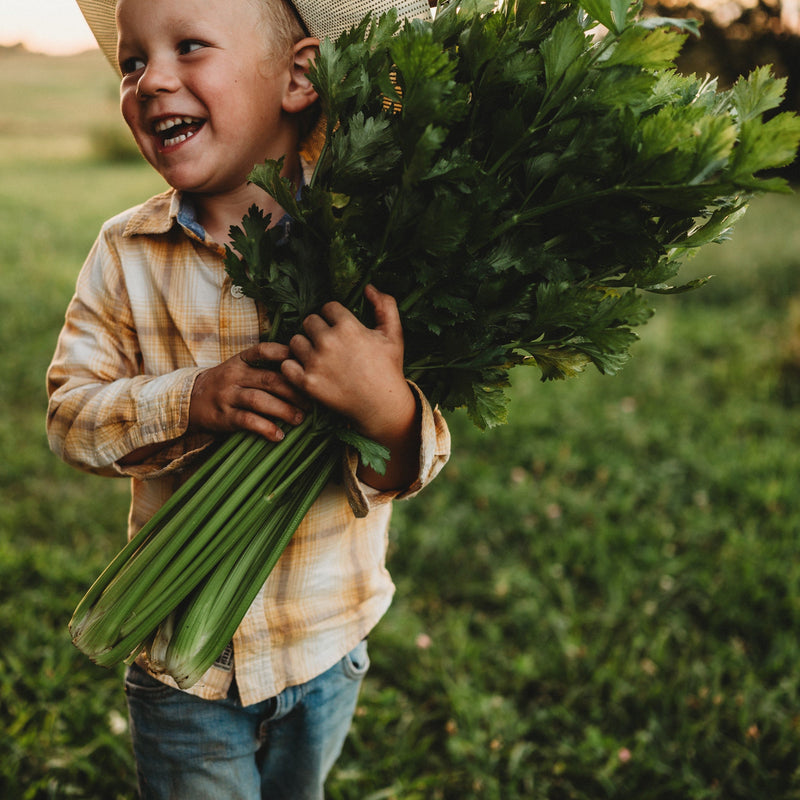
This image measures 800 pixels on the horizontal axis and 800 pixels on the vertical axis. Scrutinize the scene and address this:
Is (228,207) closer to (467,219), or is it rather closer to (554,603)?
(467,219)

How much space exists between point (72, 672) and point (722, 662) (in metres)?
2.49

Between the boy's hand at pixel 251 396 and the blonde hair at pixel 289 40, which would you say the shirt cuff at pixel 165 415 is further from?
the blonde hair at pixel 289 40

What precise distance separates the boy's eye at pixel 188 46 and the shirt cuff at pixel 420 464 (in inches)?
29.7

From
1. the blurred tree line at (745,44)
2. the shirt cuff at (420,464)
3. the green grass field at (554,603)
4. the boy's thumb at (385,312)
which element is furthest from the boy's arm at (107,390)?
the blurred tree line at (745,44)

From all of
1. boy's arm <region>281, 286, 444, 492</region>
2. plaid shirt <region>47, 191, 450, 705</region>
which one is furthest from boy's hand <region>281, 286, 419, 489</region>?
plaid shirt <region>47, 191, 450, 705</region>

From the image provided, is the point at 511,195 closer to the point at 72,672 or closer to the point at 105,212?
the point at 72,672

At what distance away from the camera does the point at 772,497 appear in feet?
12.3

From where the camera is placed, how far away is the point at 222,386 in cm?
133

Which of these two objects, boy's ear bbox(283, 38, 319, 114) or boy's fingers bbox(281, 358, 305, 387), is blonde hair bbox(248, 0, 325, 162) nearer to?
boy's ear bbox(283, 38, 319, 114)

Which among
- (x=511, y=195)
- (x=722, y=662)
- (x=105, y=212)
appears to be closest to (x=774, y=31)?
(x=105, y=212)

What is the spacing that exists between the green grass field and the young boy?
91cm

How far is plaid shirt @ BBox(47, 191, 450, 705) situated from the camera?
4.84 feet

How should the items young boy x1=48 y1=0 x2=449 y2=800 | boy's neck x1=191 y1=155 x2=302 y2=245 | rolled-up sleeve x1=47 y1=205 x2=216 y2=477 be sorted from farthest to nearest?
boy's neck x1=191 y1=155 x2=302 y2=245
rolled-up sleeve x1=47 y1=205 x2=216 y2=477
young boy x1=48 y1=0 x2=449 y2=800

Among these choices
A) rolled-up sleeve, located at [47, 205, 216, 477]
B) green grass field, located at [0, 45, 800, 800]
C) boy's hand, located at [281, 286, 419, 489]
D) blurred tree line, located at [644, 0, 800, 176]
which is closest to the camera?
boy's hand, located at [281, 286, 419, 489]
